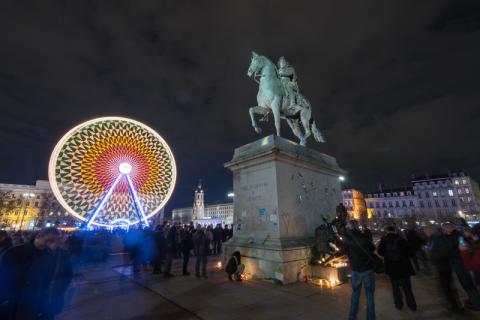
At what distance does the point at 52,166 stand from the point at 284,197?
22117 mm

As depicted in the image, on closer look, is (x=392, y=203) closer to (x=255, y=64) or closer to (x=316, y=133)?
(x=316, y=133)

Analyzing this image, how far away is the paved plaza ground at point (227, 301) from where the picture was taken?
488 cm

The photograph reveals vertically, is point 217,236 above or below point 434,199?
below

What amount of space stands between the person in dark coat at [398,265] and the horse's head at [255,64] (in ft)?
25.8

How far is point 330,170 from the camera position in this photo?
1084 cm

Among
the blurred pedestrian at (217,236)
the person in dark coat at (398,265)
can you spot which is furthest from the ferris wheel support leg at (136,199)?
the person in dark coat at (398,265)

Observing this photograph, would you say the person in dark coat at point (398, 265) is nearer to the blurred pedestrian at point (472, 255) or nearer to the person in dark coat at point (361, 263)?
the person in dark coat at point (361, 263)

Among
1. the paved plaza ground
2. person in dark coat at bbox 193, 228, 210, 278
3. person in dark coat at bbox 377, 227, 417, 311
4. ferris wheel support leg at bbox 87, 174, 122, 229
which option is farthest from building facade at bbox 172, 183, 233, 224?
person in dark coat at bbox 377, 227, 417, 311

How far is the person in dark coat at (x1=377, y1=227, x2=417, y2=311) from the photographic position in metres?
5.14

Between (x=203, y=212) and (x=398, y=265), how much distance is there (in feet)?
420

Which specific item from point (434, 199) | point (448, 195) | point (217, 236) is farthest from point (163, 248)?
point (448, 195)

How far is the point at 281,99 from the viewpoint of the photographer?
9.72 metres

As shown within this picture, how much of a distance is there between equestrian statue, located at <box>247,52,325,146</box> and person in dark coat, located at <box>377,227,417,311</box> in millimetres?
5580

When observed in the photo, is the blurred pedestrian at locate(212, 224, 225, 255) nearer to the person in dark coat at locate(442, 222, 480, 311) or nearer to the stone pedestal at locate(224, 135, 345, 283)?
the stone pedestal at locate(224, 135, 345, 283)
